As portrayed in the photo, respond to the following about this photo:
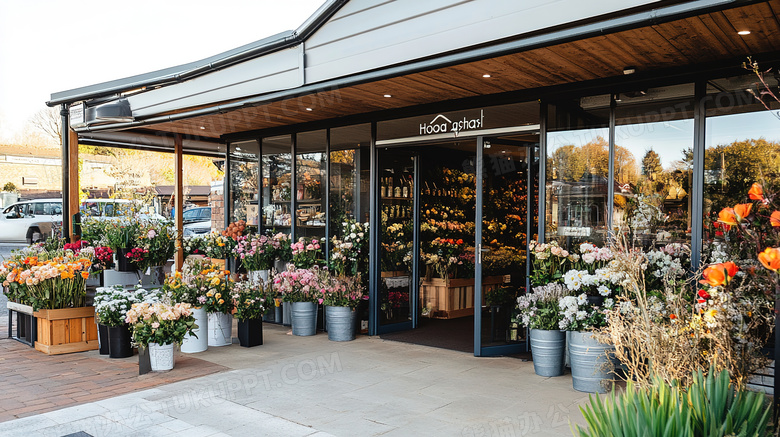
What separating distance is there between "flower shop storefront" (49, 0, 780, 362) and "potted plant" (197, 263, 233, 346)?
147 cm

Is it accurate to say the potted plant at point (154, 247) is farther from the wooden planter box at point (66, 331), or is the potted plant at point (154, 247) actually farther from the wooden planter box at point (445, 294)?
the wooden planter box at point (445, 294)

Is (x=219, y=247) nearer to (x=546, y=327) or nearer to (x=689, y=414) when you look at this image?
(x=546, y=327)

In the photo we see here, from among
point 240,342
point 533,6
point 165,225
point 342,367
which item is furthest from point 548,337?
point 165,225

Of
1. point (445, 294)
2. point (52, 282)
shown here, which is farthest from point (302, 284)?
point (52, 282)

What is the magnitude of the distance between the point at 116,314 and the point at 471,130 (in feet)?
13.2

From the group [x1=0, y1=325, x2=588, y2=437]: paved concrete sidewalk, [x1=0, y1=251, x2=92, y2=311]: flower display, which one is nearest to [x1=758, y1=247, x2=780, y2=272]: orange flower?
[x1=0, y1=325, x2=588, y2=437]: paved concrete sidewalk

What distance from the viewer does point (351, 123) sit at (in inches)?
285

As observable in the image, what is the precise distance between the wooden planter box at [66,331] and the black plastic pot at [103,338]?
15.0 inches

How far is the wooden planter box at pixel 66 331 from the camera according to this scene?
238 inches

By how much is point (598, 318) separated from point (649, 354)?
1834mm

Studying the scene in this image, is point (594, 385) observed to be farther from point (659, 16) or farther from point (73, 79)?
point (73, 79)

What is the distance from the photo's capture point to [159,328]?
512 centimetres

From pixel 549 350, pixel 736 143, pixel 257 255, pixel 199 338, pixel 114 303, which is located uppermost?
pixel 736 143

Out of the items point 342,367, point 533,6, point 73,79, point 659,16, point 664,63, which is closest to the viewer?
point 659,16
